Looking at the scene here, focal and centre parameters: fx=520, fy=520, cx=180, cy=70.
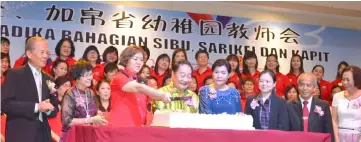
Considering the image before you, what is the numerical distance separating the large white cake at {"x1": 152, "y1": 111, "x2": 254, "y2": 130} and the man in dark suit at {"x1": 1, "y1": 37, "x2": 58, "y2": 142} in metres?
0.64

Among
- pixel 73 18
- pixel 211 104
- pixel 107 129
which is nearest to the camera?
pixel 107 129

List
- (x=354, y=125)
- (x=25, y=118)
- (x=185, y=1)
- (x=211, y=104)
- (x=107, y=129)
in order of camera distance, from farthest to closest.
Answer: (x=185, y=1)
(x=354, y=125)
(x=211, y=104)
(x=25, y=118)
(x=107, y=129)

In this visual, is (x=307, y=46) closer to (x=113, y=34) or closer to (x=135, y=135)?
(x=113, y=34)

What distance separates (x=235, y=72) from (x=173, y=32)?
86 centimetres

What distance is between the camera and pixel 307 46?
667 cm

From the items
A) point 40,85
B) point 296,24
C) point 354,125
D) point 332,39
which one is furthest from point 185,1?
point 40,85

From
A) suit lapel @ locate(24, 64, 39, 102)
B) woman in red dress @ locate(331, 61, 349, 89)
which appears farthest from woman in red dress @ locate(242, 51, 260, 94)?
suit lapel @ locate(24, 64, 39, 102)

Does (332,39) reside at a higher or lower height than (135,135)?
higher

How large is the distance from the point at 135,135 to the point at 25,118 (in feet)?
2.58

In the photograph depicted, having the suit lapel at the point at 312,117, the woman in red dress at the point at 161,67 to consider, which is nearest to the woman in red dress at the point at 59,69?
the woman in red dress at the point at 161,67

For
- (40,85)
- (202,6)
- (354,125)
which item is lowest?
(354,125)

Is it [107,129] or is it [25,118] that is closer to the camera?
[107,129]

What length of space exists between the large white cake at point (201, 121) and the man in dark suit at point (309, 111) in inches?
42.1

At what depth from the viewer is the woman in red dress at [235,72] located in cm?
599
